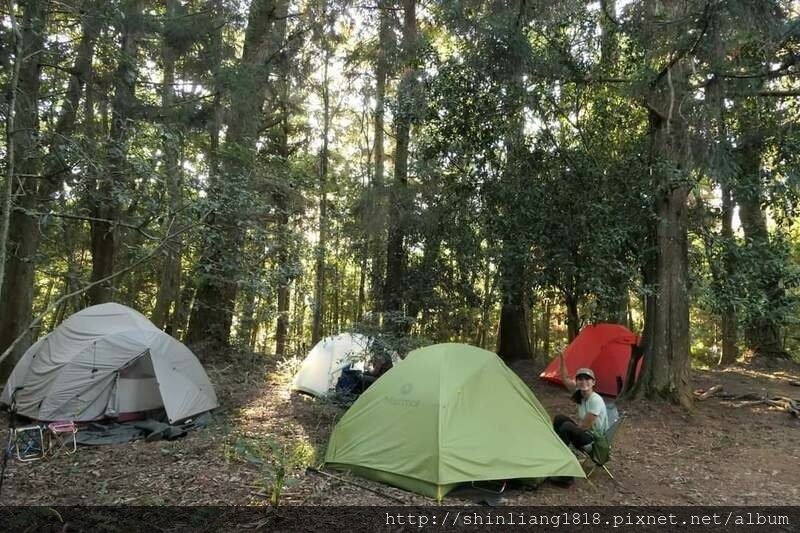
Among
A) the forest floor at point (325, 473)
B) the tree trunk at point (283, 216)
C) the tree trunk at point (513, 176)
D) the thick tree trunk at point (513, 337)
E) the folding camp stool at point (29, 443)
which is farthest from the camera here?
the thick tree trunk at point (513, 337)

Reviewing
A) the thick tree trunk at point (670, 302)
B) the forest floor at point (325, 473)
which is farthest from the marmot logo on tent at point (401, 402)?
the thick tree trunk at point (670, 302)

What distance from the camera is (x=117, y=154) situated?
4.67 m

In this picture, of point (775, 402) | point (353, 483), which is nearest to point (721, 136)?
point (775, 402)

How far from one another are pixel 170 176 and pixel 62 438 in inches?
133

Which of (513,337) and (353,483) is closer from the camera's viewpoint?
(353,483)

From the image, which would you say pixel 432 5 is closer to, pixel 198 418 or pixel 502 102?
pixel 502 102

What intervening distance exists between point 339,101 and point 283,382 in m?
9.00

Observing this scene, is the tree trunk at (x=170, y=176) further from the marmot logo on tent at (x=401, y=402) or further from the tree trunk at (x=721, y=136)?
the tree trunk at (x=721, y=136)

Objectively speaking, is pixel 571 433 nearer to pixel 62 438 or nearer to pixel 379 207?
pixel 62 438

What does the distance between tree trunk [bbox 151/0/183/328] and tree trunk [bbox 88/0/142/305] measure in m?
0.39

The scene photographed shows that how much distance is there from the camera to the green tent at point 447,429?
182 inches

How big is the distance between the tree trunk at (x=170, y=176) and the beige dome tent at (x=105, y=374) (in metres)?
1.23

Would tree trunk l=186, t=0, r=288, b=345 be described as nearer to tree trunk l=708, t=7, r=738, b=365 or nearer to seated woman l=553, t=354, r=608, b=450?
seated woman l=553, t=354, r=608, b=450

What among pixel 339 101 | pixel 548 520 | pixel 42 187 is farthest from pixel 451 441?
pixel 339 101
